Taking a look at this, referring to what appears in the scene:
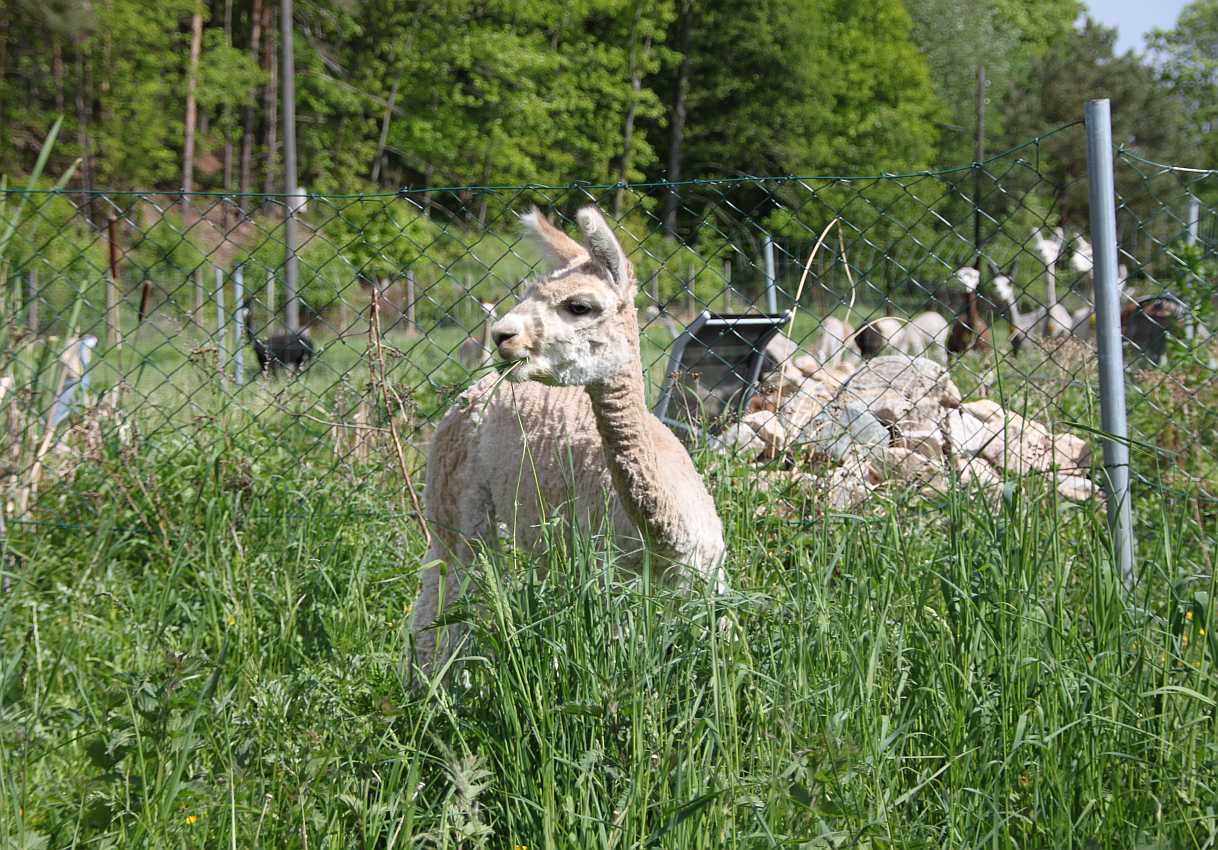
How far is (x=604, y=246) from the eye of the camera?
2.83 m

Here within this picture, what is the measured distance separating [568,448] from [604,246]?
541 millimetres

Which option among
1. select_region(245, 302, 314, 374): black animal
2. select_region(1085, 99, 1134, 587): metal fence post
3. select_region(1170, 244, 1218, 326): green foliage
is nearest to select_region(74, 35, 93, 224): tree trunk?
select_region(245, 302, 314, 374): black animal

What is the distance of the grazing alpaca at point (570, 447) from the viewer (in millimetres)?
2775

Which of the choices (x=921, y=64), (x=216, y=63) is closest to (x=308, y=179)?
(x=216, y=63)

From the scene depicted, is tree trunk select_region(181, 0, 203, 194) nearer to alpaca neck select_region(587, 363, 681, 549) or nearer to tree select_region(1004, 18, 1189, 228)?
alpaca neck select_region(587, 363, 681, 549)

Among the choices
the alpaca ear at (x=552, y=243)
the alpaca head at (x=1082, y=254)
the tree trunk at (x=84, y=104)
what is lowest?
the alpaca ear at (x=552, y=243)

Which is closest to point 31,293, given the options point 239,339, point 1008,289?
point 239,339

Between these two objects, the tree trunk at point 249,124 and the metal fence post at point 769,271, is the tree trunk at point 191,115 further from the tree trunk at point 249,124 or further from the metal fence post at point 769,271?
the metal fence post at point 769,271

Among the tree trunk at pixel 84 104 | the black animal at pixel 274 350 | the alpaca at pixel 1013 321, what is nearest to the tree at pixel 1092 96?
the tree trunk at pixel 84 104

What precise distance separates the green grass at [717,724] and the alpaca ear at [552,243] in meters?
0.76

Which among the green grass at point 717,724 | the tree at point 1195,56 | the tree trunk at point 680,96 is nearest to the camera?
the green grass at point 717,724

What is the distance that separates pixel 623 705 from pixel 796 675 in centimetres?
39

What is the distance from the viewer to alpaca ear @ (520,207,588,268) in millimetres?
2994

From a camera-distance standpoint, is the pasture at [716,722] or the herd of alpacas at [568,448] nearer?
the pasture at [716,722]
